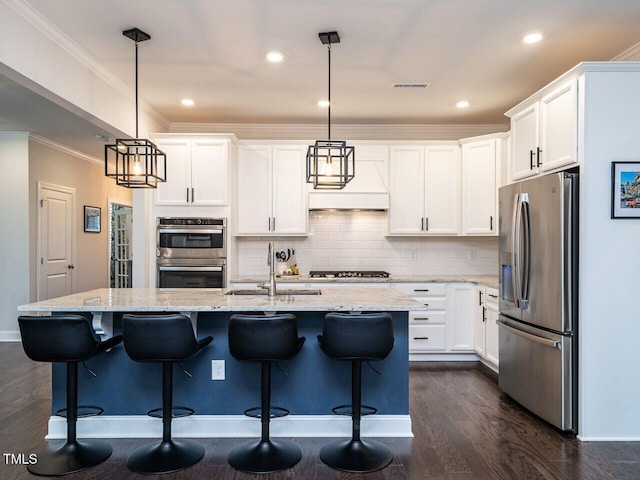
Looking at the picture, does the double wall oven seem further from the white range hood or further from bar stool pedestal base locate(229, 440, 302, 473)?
bar stool pedestal base locate(229, 440, 302, 473)

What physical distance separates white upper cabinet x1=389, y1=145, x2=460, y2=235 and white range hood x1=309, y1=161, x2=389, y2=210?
130 mm

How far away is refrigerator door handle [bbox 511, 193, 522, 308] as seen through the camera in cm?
333

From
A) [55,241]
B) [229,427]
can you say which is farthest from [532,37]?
[55,241]

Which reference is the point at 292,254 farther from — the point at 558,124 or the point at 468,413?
the point at 558,124

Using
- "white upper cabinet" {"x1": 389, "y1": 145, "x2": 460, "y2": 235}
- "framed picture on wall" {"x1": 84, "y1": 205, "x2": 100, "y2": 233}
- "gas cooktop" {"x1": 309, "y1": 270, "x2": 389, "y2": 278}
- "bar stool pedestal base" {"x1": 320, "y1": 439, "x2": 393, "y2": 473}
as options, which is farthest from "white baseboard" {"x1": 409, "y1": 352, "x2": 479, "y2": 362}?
"framed picture on wall" {"x1": 84, "y1": 205, "x2": 100, "y2": 233}

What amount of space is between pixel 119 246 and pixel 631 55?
7992mm

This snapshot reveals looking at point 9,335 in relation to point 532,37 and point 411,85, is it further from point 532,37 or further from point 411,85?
point 532,37

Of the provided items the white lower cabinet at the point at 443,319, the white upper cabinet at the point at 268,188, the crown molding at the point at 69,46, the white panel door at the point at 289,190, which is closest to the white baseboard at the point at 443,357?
the white lower cabinet at the point at 443,319

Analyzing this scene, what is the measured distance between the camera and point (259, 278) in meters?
4.85

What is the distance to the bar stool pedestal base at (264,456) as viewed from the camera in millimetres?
2529

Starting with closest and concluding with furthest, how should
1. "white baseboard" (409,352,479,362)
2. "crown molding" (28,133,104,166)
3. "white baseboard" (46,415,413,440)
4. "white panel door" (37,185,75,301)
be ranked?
"white baseboard" (46,415,413,440), "white baseboard" (409,352,479,362), "crown molding" (28,133,104,166), "white panel door" (37,185,75,301)

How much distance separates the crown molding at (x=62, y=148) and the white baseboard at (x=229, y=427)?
4323mm

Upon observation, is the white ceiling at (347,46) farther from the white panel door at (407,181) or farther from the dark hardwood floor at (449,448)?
the dark hardwood floor at (449,448)

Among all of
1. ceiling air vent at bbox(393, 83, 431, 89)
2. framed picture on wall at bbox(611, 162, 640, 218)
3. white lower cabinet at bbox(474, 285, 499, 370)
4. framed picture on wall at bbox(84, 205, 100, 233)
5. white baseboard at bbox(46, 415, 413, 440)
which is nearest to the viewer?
framed picture on wall at bbox(611, 162, 640, 218)
